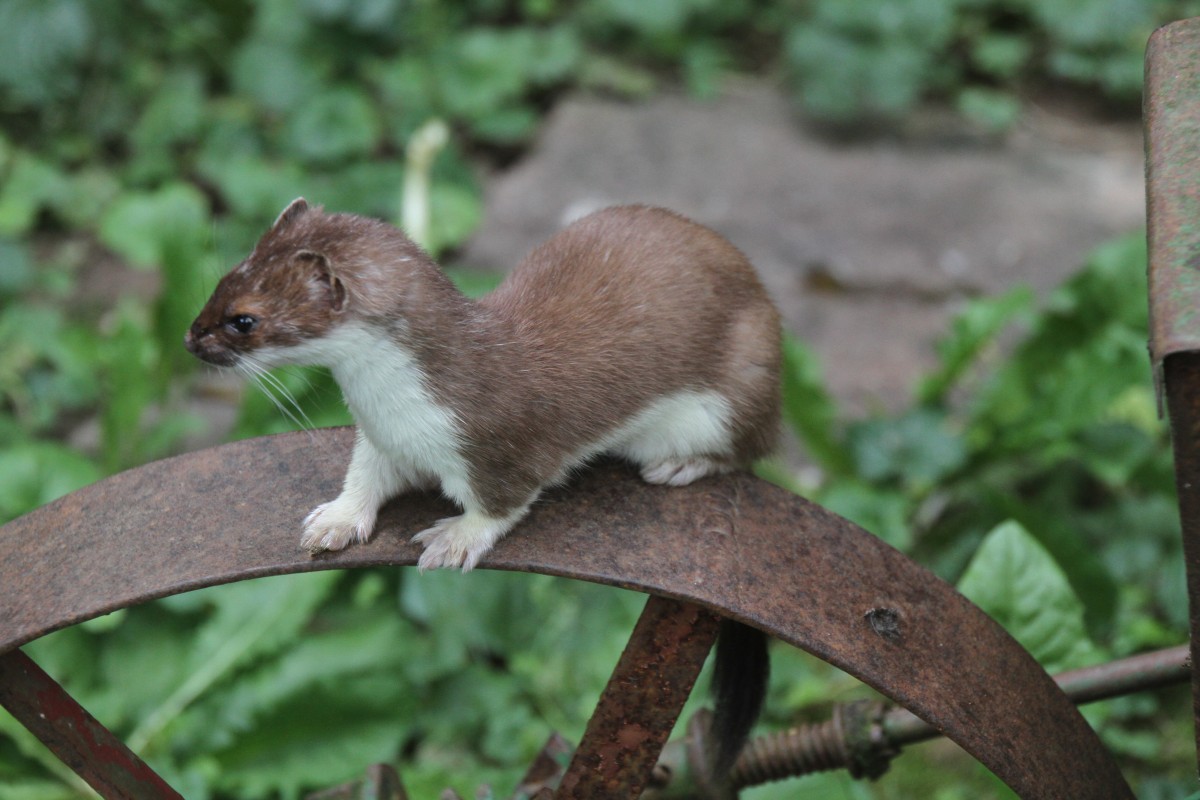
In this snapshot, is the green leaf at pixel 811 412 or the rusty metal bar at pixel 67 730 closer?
the rusty metal bar at pixel 67 730

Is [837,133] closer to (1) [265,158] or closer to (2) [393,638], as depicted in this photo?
(1) [265,158]

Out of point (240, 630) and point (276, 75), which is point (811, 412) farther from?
point (276, 75)

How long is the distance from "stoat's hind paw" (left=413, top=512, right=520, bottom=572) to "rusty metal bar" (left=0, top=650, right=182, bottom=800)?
1.71 ft

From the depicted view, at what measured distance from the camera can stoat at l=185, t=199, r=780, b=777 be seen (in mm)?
1724

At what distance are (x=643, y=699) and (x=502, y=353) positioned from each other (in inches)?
21.1

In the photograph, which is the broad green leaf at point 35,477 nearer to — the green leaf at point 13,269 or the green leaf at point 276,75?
the green leaf at point 13,269

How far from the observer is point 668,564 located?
165cm

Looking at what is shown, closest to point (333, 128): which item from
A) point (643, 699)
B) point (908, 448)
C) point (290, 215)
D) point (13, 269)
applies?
point (13, 269)

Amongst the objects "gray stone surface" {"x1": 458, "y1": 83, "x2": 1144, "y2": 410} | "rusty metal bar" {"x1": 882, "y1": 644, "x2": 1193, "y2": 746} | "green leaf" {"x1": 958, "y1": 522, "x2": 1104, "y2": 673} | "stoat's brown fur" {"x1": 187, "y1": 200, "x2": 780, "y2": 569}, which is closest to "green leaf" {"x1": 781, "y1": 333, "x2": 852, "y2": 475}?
"gray stone surface" {"x1": 458, "y1": 83, "x2": 1144, "y2": 410}

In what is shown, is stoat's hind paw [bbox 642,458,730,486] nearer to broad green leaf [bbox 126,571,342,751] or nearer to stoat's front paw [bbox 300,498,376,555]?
stoat's front paw [bbox 300,498,376,555]

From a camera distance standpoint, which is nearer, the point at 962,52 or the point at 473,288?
the point at 473,288

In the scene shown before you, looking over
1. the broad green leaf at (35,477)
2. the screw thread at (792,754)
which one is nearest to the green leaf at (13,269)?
the broad green leaf at (35,477)

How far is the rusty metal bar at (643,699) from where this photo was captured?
68.1 inches

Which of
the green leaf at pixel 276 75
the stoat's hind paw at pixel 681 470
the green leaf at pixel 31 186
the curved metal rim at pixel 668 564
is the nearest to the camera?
the curved metal rim at pixel 668 564
